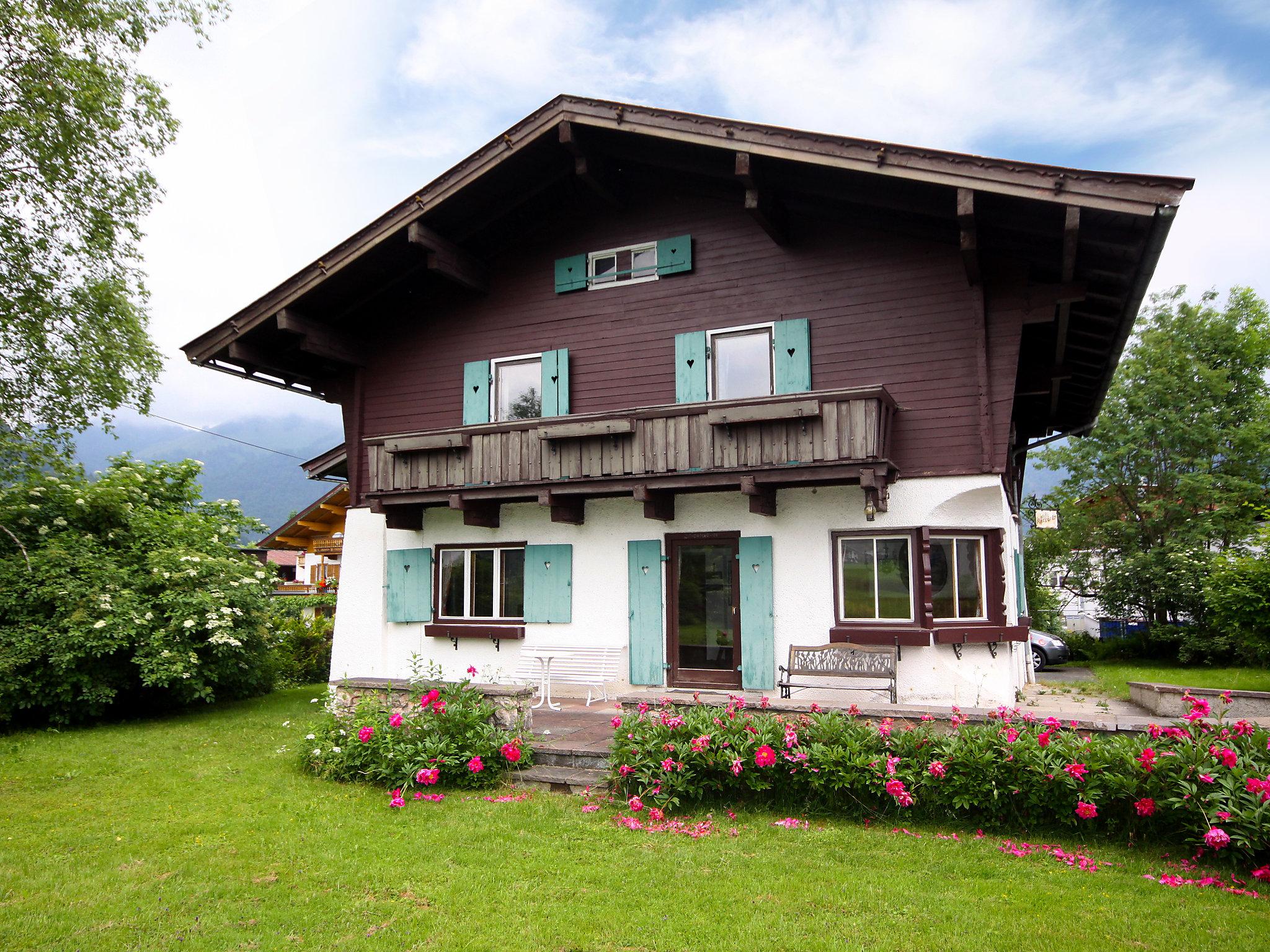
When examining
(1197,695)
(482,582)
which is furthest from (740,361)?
(1197,695)

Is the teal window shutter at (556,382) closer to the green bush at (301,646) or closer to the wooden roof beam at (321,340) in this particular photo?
the wooden roof beam at (321,340)

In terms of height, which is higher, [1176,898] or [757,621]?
[757,621]

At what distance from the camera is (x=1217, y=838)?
17.4 ft

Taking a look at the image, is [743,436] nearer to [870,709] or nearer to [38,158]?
[870,709]

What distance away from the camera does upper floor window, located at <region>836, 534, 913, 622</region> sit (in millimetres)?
10852

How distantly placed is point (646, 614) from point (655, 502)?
5.14 ft

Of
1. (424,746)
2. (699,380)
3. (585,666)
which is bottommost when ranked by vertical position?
(424,746)

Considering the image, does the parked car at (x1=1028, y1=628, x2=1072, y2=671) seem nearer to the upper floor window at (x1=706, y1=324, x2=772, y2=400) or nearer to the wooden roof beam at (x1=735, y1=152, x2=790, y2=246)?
the upper floor window at (x1=706, y1=324, x2=772, y2=400)

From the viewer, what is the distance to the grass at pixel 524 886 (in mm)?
4648

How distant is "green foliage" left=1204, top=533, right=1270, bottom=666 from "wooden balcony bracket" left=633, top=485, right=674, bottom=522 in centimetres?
856

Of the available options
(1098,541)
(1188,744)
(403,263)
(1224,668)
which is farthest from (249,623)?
(1098,541)

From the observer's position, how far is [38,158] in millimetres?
14086

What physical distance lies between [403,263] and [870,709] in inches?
390

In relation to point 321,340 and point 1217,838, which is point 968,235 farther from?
point 321,340
